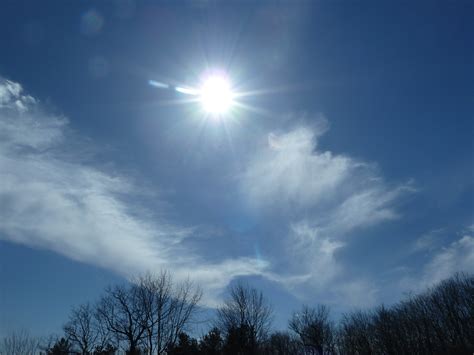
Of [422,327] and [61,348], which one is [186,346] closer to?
[61,348]

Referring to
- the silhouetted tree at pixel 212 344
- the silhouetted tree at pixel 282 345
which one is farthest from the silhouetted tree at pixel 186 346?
the silhouetted tree at pixel 282 345

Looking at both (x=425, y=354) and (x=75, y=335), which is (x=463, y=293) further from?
(x=75, y=335)

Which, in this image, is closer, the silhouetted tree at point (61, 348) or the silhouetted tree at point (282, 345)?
the silhouetted tree at point (61, 348)

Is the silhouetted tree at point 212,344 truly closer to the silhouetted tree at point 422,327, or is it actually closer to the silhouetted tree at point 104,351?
the silhouetted tree at point 104,351

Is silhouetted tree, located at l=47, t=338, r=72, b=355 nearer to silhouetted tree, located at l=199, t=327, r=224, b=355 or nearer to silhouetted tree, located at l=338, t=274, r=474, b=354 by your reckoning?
silhouetted tree, located at l=199, t=327, r=224, b=355

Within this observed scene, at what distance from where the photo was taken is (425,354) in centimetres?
4825

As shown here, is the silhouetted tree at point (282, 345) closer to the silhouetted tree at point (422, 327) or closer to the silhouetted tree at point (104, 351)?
the silhouetted tree at point (422, 327)

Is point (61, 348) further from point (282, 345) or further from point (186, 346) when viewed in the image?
point (282, 345)

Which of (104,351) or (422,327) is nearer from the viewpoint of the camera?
(104,351)

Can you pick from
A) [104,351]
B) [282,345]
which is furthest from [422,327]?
[104,351]

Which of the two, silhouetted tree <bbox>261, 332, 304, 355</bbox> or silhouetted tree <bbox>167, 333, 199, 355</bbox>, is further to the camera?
silhouetted tree <bbox>261, 332, 304, 355</bbox>

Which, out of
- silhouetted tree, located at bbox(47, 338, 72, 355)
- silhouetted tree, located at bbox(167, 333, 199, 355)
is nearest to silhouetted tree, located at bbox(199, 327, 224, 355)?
silhouetted tree, located at bbox(167, 333, 199, 355)

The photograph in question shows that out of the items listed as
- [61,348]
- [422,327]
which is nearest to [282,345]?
[422,327]

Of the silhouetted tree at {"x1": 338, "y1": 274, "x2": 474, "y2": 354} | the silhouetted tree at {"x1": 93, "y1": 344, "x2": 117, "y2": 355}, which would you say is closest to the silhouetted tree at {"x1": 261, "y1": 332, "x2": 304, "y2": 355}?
the silhouetted tree at {"x1": 338, "y1": 274, "x2": 474, "y2": 354}
